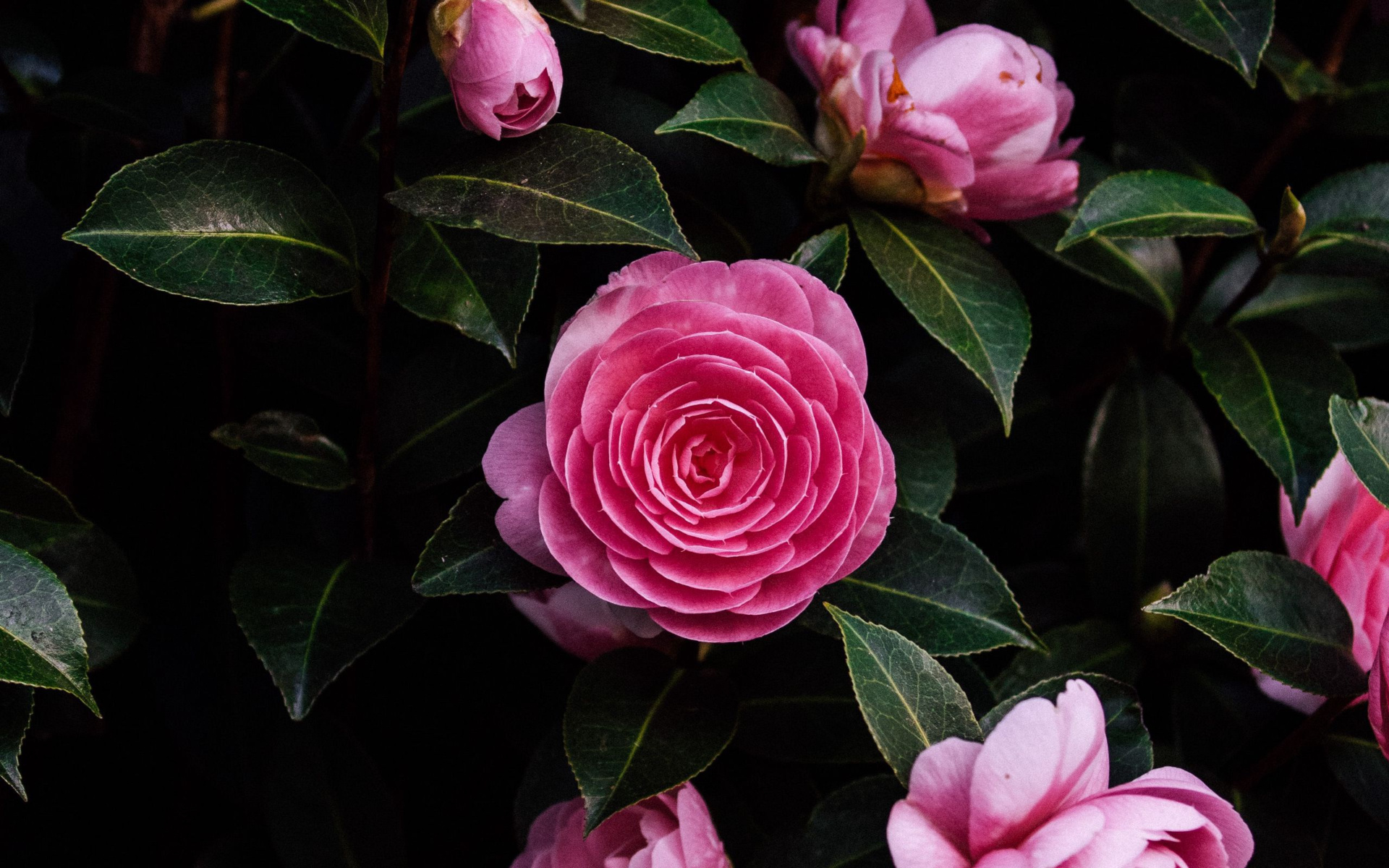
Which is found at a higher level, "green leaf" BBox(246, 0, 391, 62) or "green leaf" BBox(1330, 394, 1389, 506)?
"green leaf" BBox(246, 0, 391, 62)

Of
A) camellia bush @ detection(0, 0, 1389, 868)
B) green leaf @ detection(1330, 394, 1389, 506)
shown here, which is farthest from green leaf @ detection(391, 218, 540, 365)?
green leaf @ detection(1330, 394, 1389, 506)

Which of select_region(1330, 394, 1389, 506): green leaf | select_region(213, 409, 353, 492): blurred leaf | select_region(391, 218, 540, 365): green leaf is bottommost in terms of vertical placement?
select_region(213, 409, 353, 492): blurred leaf

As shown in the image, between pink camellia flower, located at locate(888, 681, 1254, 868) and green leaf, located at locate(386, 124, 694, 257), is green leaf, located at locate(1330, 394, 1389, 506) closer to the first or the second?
pink camellia flower, located at locate(888, 681, 1254, 868)

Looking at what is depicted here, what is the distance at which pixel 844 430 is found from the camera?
1.68 ft

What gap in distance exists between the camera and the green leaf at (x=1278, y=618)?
0.57m

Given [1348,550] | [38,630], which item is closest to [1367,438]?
[1348,550]

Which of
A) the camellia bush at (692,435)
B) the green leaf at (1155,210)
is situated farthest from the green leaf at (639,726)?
the green leaf at (1155,210)

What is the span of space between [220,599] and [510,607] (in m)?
0.22

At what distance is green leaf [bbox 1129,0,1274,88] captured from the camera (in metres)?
0.64

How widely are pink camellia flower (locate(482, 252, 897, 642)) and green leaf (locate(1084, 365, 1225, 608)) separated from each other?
36cm

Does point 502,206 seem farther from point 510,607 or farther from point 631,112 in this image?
point 510,607

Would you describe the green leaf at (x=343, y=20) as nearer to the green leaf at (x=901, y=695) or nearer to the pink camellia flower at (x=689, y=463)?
the pink camellia flower at (x=689, y=463)

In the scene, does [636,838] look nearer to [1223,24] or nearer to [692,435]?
[692,435]

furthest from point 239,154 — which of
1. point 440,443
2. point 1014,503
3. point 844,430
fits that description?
point 1014,503
